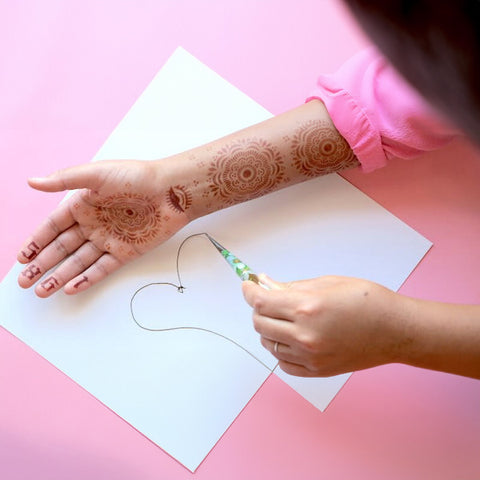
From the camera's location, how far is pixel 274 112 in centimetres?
113

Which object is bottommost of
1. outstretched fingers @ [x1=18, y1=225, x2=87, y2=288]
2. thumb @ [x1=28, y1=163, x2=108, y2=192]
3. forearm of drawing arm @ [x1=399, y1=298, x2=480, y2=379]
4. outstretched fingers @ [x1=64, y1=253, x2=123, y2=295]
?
forearm of drawing arm @ [x1=399, y1=298, x2=480, y2=379]

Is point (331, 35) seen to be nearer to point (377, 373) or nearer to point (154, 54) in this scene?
point (154, 54)

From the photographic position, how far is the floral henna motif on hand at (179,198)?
3.35 ft

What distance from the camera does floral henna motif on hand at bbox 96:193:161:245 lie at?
1021 millimetres

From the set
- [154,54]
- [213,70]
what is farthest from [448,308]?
[154,54]

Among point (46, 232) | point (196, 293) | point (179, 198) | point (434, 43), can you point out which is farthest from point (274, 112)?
point (434, 43)

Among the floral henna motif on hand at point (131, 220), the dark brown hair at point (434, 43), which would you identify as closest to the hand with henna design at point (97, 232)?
the floral henna motif on hand at point (131, 220)

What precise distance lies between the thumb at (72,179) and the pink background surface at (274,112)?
0.12 m

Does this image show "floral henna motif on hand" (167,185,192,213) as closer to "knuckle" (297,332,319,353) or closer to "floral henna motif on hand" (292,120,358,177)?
"floral henna motif on hand" (292,120,358,177)

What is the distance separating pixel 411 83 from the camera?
1.32ft

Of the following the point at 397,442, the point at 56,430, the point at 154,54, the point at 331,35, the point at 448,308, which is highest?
the point at 154,54

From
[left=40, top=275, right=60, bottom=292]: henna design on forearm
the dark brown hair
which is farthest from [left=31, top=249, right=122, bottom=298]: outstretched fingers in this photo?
the dark brown hair

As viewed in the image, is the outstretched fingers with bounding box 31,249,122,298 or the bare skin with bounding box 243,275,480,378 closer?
the bare skin with bounding box 243,275,480,378

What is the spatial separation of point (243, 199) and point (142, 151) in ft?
0.73
